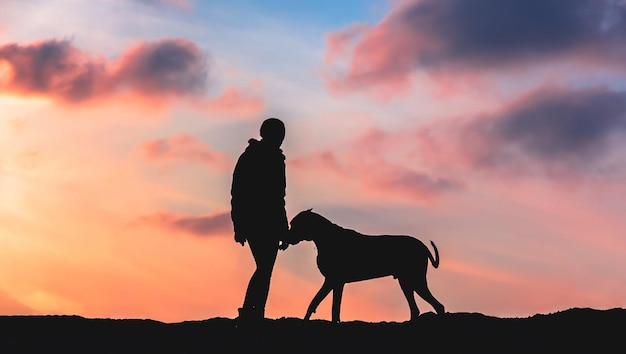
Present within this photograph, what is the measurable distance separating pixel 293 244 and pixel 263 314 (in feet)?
8.45

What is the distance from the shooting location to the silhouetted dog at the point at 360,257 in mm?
13414

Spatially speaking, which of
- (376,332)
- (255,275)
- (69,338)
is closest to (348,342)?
(376,332)

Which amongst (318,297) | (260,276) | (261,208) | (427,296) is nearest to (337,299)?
(318,297)

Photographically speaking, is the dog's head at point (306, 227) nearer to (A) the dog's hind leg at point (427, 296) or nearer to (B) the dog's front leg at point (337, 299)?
(B) the dog's front leg at point (337, 299)

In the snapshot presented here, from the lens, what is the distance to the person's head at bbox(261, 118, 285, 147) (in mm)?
11070

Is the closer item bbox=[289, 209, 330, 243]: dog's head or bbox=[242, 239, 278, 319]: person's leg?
bbox=[242, 239, 278, 319]: person's leg

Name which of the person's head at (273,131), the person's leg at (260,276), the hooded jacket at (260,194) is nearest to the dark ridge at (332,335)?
the person's leg at (260,276)

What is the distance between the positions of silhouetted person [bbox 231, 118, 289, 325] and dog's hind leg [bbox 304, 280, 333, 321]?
1811mm

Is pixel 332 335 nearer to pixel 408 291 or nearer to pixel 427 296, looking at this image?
pixel 408 291

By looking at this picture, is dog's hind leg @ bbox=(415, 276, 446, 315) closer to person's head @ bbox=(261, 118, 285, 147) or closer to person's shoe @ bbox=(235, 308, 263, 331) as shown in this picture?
person's shoe @ bbox=(235, 308, 263, 331)

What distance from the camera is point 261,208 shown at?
1102 centimetres

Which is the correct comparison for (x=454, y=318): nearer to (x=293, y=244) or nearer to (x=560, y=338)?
(x=560, y=338)

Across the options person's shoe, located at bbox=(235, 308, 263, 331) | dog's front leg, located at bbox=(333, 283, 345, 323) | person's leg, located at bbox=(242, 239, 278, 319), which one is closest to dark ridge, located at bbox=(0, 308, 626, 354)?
person's shoe, located at bbox=(235, 308, 263, 331)

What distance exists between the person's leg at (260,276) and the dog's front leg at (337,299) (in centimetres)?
218
